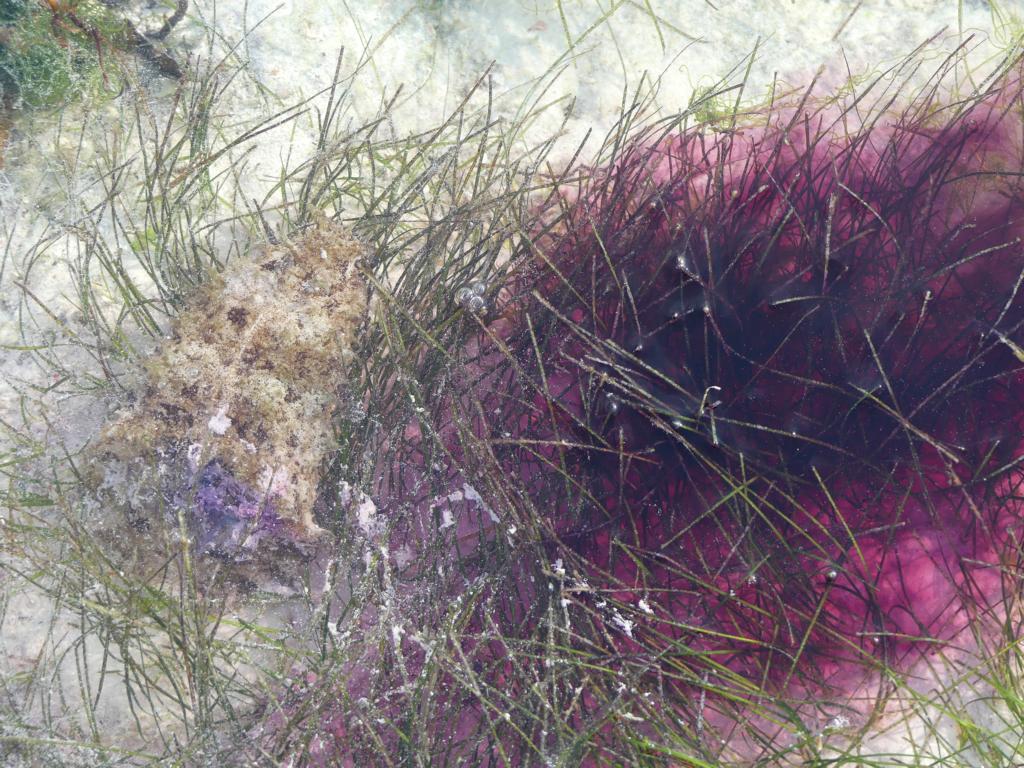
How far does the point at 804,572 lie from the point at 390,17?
91.2 inches

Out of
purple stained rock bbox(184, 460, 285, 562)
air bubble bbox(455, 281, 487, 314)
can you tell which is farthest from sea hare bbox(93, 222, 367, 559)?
air bubble bbox(455, 281, 487, 314)

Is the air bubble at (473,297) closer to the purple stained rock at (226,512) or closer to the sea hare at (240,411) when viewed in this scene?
the sea hare at (240,411)

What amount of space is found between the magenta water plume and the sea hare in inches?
14.8

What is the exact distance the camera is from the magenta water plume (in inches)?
80.4

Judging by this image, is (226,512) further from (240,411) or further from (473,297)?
(473,297)

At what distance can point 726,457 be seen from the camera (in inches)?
81.3

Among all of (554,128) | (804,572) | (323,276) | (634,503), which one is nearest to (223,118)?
(323,276)

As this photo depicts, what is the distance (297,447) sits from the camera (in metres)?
1.95

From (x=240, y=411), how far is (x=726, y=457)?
1.35 metres

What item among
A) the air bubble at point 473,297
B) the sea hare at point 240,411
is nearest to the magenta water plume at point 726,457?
the air bubble at point 473,297

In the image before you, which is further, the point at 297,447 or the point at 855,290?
the point at 855,290

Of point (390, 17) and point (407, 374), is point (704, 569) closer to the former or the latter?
point (407, 374)

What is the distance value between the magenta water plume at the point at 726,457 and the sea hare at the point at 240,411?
376 millimetres

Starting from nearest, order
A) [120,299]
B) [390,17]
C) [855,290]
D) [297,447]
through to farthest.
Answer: [297,447], [855,290], [120,299], [390,17]
